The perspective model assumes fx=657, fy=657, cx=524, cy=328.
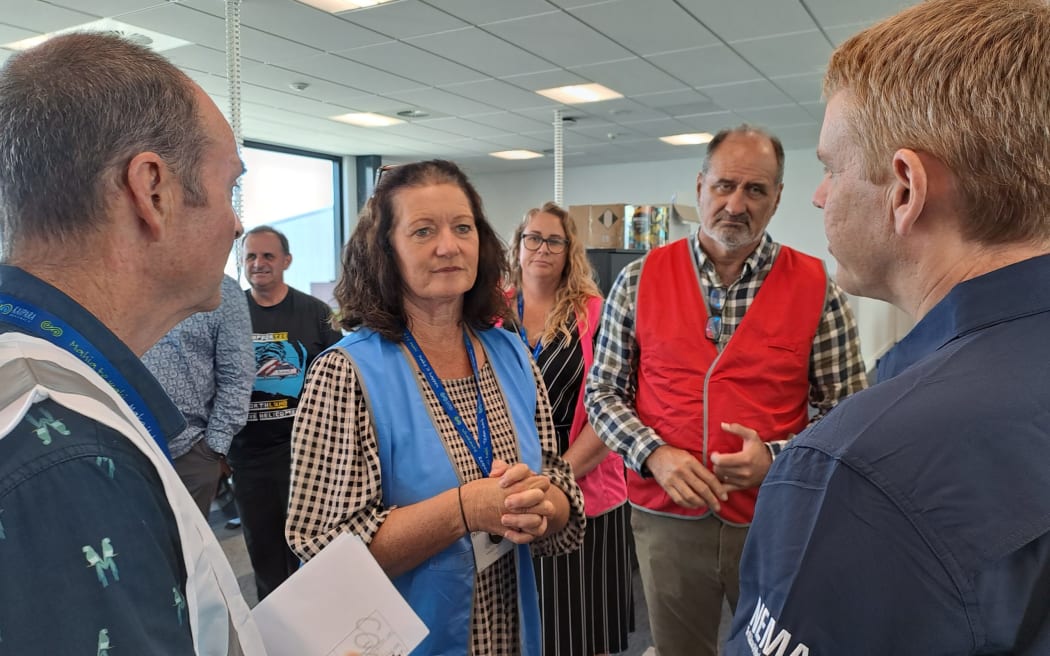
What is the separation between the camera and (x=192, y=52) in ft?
16.6

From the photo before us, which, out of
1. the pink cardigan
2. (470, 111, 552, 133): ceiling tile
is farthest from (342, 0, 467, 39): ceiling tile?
the pink cardigan

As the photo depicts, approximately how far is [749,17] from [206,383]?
3.99 m

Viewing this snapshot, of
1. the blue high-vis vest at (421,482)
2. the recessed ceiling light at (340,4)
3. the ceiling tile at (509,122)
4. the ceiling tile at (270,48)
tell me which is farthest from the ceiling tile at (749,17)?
the blue high-vis vest at (421,482)

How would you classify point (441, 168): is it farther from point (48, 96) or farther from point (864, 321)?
point (864, 321)

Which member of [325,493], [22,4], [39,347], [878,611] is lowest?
[325,493]

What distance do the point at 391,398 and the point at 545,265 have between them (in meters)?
1.44

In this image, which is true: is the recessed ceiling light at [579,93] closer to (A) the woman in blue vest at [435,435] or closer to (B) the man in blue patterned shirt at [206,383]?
(B) the man in blue patterned shirt at [206,383]

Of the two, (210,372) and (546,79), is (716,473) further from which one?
(546,79)

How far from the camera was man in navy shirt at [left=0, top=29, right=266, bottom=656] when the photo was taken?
Answer: 1.52ft

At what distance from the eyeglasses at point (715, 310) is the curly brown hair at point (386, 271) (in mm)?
521

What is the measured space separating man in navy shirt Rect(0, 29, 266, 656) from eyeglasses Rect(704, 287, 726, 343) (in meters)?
1.16

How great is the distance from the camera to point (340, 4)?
419 cm

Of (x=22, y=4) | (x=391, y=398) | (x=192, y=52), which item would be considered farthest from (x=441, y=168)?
(x=192, y=52)

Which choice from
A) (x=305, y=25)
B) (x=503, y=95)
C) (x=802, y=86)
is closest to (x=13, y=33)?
(x=305, y=25)
